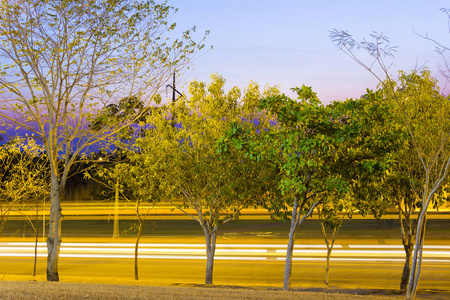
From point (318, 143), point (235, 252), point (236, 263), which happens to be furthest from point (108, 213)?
point (318, 143)

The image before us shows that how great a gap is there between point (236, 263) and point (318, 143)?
13.9 meters

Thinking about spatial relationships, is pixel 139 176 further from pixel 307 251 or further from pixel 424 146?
pixel 307 251

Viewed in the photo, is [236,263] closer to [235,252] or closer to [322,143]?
[235,252]

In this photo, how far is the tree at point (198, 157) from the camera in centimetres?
1756

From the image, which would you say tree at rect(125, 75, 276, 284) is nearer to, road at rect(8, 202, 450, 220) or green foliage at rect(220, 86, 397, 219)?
green foliage at rect(220, 86, 397, 219)

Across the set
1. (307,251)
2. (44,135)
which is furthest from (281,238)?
(44,135)

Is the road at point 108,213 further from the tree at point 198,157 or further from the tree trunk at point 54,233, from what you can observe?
the tree trunk at point 54,233

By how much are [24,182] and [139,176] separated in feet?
28.6

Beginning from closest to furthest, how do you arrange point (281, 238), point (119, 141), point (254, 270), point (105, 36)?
point (105, 36)
point (119, 141)
point (254, 270)
point (281, 238)

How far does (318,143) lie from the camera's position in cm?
1254

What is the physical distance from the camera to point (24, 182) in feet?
84.3

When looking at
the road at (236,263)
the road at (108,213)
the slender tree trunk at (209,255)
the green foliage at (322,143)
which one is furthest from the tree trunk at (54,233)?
the road at (108,213)

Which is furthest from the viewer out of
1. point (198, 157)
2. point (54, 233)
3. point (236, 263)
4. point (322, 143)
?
point (236, 263)

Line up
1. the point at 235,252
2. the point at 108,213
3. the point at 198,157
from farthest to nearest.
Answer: the point at 108,213 → the point at 235,252 → the point at 198,157
